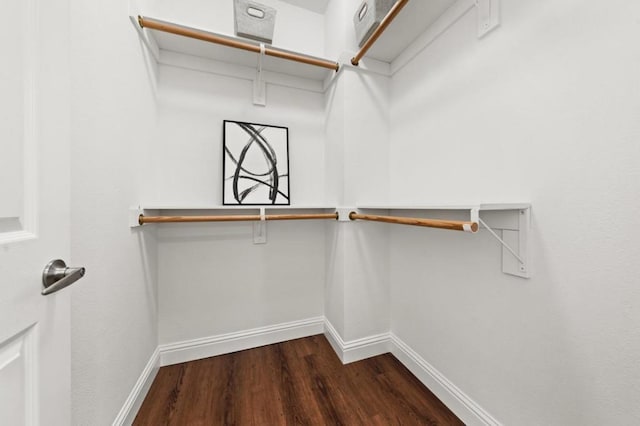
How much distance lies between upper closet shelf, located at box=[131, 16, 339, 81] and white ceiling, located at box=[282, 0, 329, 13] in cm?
56

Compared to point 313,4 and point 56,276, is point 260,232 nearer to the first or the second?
point 56,276

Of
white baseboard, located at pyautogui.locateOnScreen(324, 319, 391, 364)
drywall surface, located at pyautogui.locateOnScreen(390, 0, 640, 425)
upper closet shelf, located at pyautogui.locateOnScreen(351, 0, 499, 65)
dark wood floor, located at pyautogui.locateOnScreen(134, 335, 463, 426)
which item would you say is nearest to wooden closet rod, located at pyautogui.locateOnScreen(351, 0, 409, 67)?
upper closet shelf, located at pyautogui.locateOnScreen(351, 0, 499, 65)

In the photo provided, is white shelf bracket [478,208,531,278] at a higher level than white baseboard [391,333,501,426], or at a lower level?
higher

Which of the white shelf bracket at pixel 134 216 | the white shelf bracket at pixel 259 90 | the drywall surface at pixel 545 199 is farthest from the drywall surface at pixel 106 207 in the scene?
the drywall surface at pixel 545 199

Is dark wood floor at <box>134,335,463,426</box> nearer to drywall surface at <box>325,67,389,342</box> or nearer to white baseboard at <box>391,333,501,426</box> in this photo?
white baseboard at <box>391,333,501,426</box>

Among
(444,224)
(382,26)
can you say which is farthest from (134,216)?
(382,26)

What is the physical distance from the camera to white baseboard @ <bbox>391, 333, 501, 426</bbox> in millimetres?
1064

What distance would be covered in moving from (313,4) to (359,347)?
253cm

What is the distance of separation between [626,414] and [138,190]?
2069 millimetres

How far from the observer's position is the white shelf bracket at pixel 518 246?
0.89 metres

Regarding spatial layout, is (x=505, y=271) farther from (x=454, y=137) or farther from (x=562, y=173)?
(x=454, y=137)

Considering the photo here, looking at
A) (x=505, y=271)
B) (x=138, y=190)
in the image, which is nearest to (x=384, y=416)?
(x=505, y=271)

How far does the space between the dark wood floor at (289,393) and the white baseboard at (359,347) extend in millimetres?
37

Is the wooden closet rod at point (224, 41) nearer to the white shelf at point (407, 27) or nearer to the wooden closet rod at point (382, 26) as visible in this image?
the wooden closet rod at point (382, 26)
